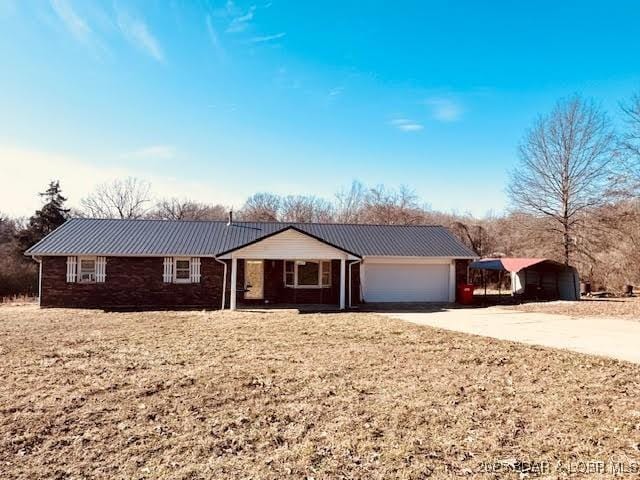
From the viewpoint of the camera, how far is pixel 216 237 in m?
21.7

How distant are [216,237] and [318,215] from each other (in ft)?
105

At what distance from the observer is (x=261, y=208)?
5722 centimetres

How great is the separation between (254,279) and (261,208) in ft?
123

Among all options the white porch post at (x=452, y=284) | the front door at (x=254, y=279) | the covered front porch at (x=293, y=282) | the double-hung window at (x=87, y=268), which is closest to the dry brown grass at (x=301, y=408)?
the covered front porch at (x=293, y=282)

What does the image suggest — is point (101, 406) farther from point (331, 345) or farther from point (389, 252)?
point (389, 252)

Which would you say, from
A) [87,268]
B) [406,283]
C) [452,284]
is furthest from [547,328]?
[87,268]

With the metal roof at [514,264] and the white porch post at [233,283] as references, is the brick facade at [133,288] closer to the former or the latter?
the white porch post at [233,283]

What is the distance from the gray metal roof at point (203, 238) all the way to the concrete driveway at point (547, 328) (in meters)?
4.34

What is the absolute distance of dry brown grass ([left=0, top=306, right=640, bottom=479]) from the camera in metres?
4.41

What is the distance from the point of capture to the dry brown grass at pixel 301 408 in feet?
14.5

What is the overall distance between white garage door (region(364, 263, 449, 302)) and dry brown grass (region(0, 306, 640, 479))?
419 inches

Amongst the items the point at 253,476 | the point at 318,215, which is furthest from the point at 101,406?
the point at 318,215

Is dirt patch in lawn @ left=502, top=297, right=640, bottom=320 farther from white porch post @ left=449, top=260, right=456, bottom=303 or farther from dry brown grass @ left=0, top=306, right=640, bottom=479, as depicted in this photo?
dry brown grass @ left=0, top=306, right=640, bottom=479

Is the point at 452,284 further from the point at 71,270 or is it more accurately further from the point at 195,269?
the point at 71,270
